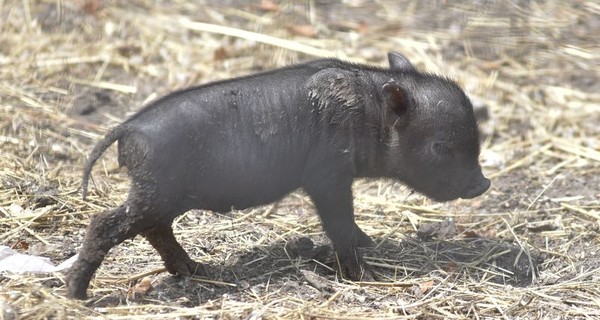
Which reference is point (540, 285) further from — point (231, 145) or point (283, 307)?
point (231, 145)

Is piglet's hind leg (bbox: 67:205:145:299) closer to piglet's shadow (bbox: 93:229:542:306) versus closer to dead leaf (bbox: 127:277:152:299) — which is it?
piglet's shadow (bbox: 93:229:542:306)

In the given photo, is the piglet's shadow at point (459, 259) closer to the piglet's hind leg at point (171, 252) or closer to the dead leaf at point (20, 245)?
the piglet's hind leg at point (171, 252)

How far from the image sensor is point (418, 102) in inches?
250

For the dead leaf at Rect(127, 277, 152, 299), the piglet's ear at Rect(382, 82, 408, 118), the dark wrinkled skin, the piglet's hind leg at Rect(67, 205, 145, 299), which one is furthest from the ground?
the piglet's ear at Rect(382, 82, 408, 118)

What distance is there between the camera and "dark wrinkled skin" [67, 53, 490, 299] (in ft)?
17.8

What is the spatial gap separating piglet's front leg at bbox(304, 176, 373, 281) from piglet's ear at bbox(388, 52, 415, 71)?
1077mm

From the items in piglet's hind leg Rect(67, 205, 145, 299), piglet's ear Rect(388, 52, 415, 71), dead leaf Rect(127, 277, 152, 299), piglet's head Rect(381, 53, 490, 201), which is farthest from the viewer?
piglet's ear Rect(388, 52, 415, 71)

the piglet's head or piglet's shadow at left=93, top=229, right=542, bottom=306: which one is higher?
the piglet's head

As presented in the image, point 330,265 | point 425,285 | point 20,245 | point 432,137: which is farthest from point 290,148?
point 20,245

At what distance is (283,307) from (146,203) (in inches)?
41.6

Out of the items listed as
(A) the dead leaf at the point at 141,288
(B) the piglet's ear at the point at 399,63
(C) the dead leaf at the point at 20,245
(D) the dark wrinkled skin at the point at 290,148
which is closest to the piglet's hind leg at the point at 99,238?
(D) the dark wrinkled skin at the point at 290,148

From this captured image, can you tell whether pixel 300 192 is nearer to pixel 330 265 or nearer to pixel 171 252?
pixel 330 265

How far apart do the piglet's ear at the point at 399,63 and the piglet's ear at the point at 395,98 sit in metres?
0.50

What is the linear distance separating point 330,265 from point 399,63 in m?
1.62
